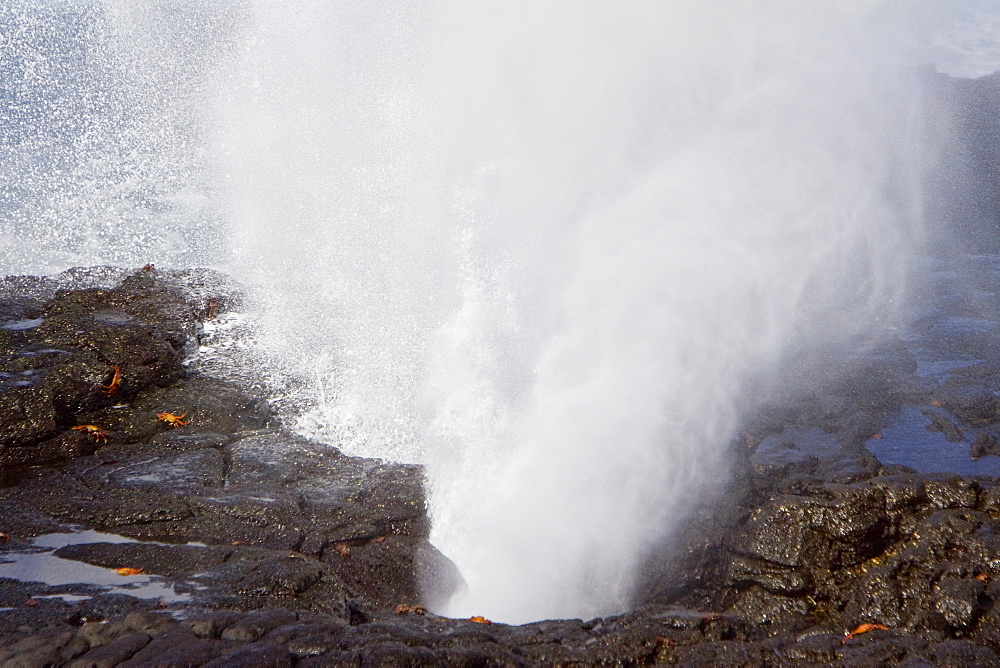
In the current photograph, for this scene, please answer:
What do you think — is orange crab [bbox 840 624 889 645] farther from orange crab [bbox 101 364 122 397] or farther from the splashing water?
orange crab [bbox 101 364 122 397]

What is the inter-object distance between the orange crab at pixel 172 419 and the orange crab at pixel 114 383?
58 cm

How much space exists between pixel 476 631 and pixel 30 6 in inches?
915

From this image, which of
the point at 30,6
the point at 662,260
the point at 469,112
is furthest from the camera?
the point at 30,6

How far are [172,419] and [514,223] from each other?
223 inches

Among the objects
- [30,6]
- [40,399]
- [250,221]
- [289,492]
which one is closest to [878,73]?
[250,221]

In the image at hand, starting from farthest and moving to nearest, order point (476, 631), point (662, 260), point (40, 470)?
point (662, 260)
point (40, 470)
point (476, 631)

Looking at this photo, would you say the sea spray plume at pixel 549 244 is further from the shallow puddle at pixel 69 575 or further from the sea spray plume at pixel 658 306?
the shallow puddle at pixel 69 575

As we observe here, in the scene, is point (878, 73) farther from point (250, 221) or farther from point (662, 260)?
point (250, 221)

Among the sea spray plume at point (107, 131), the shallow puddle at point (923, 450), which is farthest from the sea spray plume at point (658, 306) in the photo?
the sea spray plume at point (107, 131)

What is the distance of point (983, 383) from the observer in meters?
7.91

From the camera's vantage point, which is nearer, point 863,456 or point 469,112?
point 863,456

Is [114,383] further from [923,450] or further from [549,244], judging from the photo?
[923,450]

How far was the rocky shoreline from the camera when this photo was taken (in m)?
3.84

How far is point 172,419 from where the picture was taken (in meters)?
7.00
